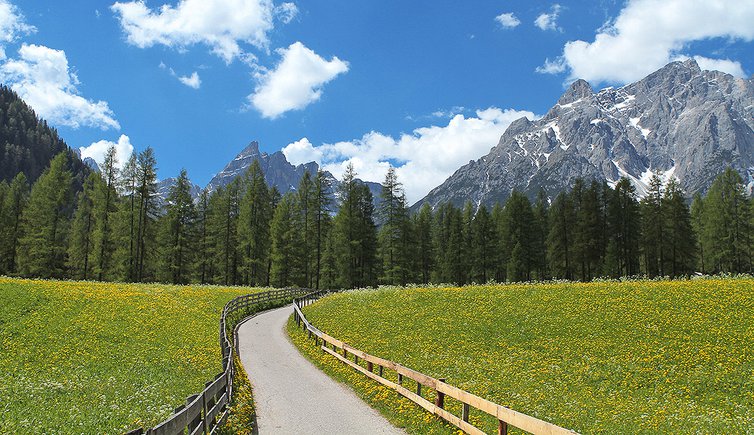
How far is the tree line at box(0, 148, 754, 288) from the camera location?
199ft

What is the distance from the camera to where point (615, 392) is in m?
17.5

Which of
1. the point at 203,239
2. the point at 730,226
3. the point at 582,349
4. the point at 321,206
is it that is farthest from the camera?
the point at 203,239

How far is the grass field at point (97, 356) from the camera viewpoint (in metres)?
12.3

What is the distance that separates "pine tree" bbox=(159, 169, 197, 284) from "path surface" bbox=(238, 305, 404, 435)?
4397cm

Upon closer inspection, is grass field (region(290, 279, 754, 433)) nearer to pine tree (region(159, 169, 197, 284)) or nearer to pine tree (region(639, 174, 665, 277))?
pine tree (region(639, 174, 665, 277))

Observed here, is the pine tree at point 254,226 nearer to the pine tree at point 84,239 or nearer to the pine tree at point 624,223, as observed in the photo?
the pine tree at point 84,239

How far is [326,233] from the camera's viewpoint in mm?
75562

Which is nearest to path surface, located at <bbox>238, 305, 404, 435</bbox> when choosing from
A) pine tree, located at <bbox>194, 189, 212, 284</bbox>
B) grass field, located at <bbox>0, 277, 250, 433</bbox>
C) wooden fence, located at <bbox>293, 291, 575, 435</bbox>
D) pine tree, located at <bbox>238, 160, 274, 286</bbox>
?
wooden fence, located at <bbox>293, 291, 575, 435</bbox>

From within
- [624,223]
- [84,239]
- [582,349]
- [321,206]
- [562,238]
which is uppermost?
[321,206]

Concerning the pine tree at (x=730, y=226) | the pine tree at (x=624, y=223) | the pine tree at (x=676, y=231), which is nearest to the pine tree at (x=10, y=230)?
the pine tree at (x=624, y=223)

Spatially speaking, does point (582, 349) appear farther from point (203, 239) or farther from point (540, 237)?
point (203, 239)

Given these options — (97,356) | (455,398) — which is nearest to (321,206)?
(97,356)

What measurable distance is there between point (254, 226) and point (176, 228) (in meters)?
10.7

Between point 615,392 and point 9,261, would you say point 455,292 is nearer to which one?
point 615,392
